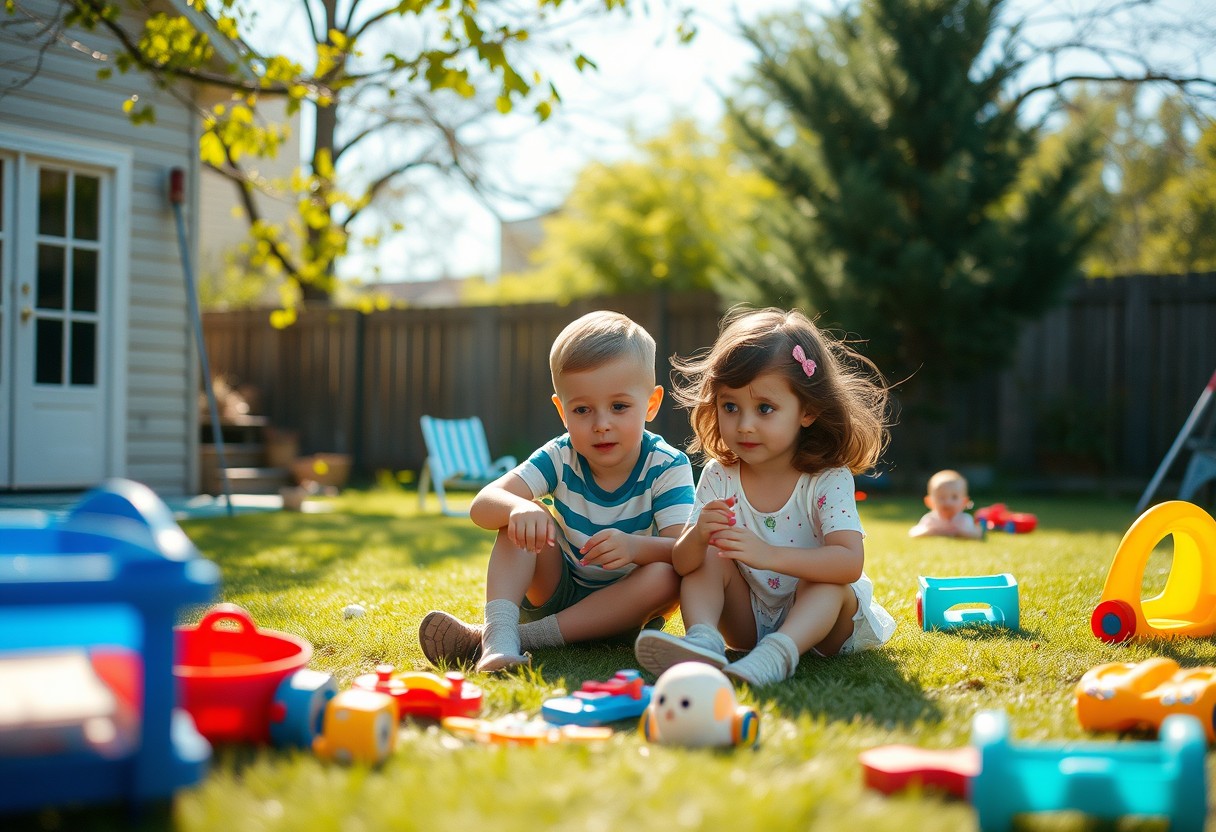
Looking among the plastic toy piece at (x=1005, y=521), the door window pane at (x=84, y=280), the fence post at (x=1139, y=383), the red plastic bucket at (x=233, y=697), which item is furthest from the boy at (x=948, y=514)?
the door window pane at (x=84, y=280)

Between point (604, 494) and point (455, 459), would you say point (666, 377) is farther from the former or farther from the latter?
point (604, 494)

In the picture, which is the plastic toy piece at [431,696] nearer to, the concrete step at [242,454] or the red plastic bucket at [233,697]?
the red plastic bucket at [233,697]

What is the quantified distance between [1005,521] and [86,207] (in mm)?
6859

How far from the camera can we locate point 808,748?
1.96m

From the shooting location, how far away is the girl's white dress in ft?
9.45

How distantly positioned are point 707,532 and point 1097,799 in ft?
4.09

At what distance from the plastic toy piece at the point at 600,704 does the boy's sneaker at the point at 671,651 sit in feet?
0.60

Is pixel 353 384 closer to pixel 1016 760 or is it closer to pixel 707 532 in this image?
pixel 707 532

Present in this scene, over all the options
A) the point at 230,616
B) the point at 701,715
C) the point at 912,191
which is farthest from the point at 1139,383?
the point at 230,616

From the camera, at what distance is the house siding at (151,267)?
757cm

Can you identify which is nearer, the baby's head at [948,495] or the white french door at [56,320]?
the baby's head at [948,495]

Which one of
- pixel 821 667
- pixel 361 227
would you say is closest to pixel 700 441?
pixel 821 667

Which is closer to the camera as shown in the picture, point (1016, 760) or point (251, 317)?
point (1016, 760)

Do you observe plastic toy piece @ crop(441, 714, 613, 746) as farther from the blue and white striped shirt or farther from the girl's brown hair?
the girl's brown hair
